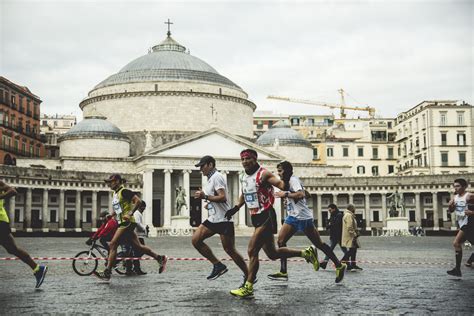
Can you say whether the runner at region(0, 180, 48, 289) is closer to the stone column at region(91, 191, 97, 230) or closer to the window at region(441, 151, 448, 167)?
the stone column at region(91, 191, 97, 230)

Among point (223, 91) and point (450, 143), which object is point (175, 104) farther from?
point (450, 143)

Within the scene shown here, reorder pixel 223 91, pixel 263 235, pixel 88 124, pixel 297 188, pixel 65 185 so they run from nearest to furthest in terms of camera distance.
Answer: pixel 263 235 < pixel 297 188 < pixel 65 185 < pixel 88 124 < pixel 223 91

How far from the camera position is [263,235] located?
A: 448 inches

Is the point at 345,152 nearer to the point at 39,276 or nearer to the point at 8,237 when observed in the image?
the point at 39,276

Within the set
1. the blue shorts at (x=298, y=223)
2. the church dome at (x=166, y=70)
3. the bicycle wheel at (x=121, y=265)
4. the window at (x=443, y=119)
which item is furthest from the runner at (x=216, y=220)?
the window at (x=443, y=119)

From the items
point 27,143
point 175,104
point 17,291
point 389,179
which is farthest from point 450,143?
point 17,291

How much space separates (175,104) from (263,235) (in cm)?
6822

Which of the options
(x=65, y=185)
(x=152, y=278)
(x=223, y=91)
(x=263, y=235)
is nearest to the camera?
(x=263, y=235)

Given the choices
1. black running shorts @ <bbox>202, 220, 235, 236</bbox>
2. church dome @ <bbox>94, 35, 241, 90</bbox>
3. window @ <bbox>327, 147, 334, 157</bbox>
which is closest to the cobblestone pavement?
black running shorts @ <bbox>202, 220, 235, 236</bbox>

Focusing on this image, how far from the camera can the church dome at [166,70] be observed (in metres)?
80.8

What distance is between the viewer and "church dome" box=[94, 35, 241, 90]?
8075cm

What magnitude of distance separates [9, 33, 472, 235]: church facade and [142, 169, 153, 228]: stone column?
0.10 metres

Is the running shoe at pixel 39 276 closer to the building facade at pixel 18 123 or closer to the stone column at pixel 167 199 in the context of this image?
the stone column at pixel 167 199

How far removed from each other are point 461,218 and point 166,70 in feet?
226
